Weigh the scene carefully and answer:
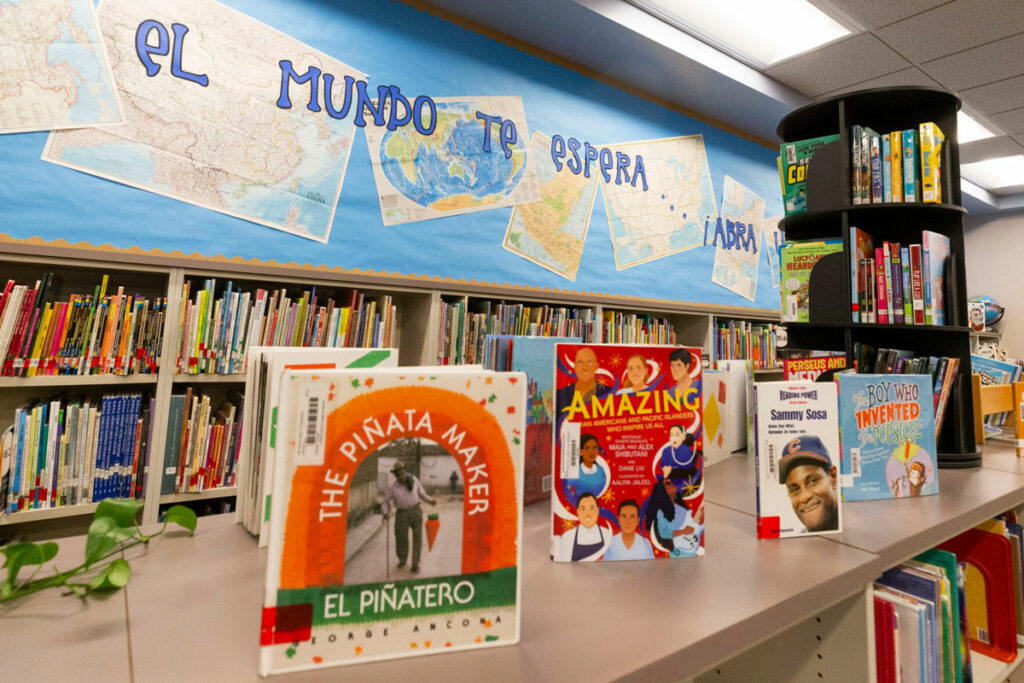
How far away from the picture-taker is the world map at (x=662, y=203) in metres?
3.21

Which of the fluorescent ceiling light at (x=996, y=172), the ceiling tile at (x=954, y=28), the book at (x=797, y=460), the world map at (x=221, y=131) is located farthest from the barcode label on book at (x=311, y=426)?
the fluorescent ceiling light at (x=996, y=172)

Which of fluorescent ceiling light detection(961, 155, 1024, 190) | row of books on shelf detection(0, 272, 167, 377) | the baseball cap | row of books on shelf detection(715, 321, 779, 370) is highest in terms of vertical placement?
fluorescent ceiling light detection(961, 155, 1024, 190)

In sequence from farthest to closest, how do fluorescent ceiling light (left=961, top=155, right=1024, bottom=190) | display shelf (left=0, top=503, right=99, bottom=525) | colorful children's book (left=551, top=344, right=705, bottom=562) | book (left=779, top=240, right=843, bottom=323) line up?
fluorescent ceiling light (left=961, top=155, right=1024, bottom=190), book (left=779, top=240, right=843, bottom=323), display shelf (left=0, top=503, right=99, bottom=525), colorful children's book (left=551, top=344, right=705, bottom=562)

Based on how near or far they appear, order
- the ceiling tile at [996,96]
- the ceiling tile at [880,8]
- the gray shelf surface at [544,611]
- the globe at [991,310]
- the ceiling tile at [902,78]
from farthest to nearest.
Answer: the globe at [991,310] < the ceiling tile at [996,96] < the ceiling tile at [902,78] < the ceiling tile at [880,8] < the gray shelf surface at [544,611]

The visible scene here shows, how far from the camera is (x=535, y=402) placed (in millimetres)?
900

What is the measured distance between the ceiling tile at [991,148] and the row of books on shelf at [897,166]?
3930 mm

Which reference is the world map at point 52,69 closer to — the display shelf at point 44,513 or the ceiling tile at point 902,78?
the display shelf at point 44,513

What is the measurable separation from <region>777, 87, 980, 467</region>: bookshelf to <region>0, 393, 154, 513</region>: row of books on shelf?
2.24 metres

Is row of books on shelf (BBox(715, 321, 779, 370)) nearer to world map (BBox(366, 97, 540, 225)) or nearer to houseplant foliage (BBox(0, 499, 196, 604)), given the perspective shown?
world map (BBox(366, 97, 540, 225))

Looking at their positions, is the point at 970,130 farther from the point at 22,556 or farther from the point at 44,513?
the point at 44,513

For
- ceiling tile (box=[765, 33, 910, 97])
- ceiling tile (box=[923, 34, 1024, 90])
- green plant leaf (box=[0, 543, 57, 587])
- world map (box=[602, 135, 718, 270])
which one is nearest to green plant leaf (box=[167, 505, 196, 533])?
green plant leaf (box=[0, 543, 57, 587])

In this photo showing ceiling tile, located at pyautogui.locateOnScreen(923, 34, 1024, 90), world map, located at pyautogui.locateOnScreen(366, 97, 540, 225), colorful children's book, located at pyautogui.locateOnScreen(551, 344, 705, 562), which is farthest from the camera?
ceiling tile, located at pyautogui.locateOnScreen(923, 34, 1024, 90)

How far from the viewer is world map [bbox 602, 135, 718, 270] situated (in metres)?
3.21

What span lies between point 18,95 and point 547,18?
2228 millimetres
